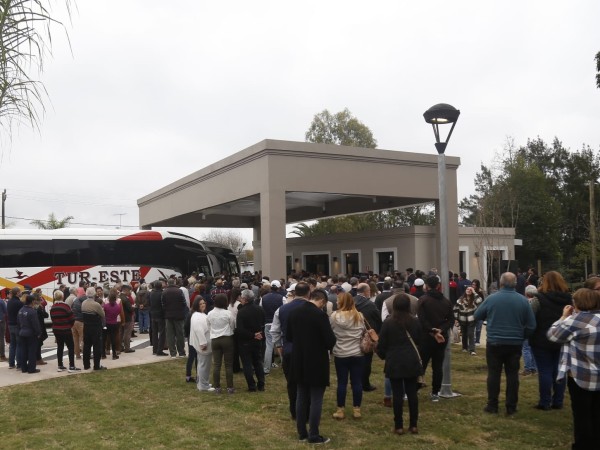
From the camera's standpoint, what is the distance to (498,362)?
7332mm

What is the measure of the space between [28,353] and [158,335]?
115 inches

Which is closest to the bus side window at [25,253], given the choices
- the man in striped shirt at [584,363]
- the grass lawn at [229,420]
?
the grass lawn at [229,420]

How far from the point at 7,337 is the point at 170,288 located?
17.5ft

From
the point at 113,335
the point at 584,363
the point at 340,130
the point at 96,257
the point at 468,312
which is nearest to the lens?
the point at 584,363

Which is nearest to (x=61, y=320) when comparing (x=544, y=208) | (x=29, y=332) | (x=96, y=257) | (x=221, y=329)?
(x=29, y=332)

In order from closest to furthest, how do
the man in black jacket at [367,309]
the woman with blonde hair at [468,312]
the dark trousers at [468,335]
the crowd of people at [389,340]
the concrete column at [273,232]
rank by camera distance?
the crowd of people at [389,340] < the man in black jacket at [367,309] < the woman with blonde hair at [468,312] < the dark trousers at [468,335] < the concrete column at [273,232]

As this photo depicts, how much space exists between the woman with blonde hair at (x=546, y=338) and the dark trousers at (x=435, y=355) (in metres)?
1.27

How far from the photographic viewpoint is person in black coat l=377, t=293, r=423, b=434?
21.8 ft

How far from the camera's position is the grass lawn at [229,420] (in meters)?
6.55

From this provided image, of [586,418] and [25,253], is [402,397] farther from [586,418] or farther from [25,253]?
[25,253]

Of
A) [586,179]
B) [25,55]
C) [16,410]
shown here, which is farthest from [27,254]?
[586,179]

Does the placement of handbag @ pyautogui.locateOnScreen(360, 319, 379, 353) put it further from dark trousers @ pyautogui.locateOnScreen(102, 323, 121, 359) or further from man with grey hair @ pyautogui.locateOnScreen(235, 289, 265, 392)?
dark trousers @ pyautogui.locateOnScreen(102, 323, 121, 359)

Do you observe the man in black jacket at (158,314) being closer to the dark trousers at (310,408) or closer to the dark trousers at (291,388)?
the dark trousers at (291,388)

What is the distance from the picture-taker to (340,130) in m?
47.7
